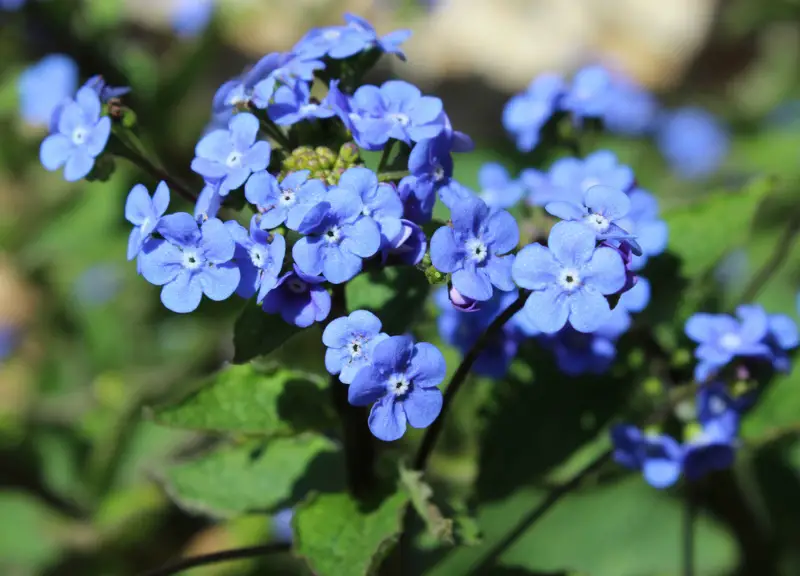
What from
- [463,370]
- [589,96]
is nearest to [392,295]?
[463,370]

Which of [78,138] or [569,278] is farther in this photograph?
[78,138]

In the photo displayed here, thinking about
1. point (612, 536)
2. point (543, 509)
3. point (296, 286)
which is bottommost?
point (612, 536)

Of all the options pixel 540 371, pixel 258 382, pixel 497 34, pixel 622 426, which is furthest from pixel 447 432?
pixel 497 34

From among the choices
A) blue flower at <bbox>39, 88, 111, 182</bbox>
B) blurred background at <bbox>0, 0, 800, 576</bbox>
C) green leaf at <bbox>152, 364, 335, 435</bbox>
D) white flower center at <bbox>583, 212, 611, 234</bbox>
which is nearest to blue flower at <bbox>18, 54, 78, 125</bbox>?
blurred background at <bbox>0, 0, 800, 576</bbox>

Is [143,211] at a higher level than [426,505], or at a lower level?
higher

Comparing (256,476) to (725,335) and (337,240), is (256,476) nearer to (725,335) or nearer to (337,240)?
(337,240)

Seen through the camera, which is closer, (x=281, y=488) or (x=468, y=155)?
(x=281, y=488)

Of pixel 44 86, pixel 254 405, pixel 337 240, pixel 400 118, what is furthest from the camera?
pixel 44 86

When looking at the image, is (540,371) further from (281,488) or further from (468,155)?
(468,155)
